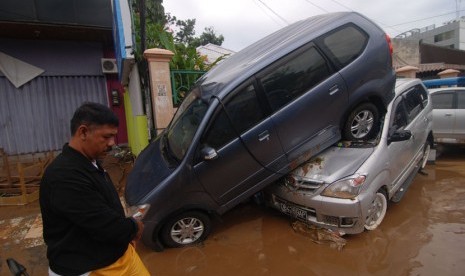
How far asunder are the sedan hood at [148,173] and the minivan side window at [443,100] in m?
6.78

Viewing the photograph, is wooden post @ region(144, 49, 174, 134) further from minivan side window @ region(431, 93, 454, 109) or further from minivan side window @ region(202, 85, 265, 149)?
minivan side window @ region(431, 93, 454, 109)

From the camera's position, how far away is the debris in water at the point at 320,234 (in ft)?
10.8

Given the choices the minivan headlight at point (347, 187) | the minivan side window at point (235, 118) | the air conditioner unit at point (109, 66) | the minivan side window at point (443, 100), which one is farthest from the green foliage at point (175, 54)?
the minivan side window at point (443, 100)

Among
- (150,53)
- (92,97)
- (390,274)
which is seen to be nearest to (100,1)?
(92,97)

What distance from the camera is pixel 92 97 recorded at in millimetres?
8961

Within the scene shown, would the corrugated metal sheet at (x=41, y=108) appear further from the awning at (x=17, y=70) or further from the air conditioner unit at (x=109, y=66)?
the air conditioner unit at (x=109, y=66)

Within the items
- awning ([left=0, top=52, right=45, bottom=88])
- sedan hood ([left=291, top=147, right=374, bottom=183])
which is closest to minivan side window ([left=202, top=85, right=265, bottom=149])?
sedan hood ([left=291, top=147, right=374, bottom=183])

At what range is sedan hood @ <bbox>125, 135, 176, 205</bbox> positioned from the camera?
340 centimetres

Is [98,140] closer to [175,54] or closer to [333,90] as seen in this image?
[333,90]

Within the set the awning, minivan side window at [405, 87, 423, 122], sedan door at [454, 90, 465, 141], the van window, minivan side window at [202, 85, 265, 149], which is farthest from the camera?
the awning

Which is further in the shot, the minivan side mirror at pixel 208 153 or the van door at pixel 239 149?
the van door at pixel 239 149

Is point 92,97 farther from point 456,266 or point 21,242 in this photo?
point 456,266

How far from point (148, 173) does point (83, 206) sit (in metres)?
2.29

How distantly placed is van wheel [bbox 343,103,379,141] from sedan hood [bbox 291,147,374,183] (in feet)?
1.17
